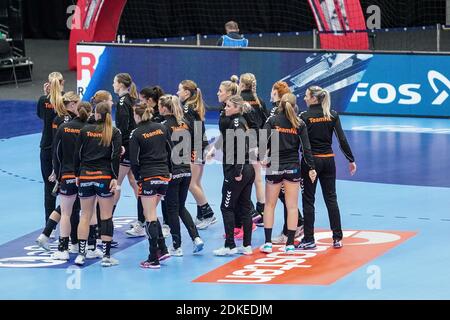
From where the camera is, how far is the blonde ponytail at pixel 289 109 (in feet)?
41.8

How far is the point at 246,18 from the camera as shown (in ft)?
126

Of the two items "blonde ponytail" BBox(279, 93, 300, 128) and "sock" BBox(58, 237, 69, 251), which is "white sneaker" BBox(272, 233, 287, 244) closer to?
"blonde ponytail" BBox(279, 93, 300, 128)

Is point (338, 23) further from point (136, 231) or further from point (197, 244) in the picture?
point (197, 244)

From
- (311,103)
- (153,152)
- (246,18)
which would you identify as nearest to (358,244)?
(311,103)

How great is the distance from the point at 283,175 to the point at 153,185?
169 cm

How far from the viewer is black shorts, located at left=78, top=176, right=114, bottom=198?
1219 centimetres

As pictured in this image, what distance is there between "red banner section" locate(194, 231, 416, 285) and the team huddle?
8.6 inches

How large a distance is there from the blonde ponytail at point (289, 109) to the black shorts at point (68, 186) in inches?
107

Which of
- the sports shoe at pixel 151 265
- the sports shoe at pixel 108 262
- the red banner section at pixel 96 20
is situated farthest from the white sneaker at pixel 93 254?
the red banner section at pixel 96 20

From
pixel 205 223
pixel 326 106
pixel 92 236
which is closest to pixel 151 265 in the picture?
pixel 92 236

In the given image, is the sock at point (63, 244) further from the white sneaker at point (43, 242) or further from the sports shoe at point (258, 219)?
the sports shoe at point (258, 219)

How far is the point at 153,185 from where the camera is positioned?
1230 cm

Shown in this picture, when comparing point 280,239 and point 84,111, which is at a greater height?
point 84,111

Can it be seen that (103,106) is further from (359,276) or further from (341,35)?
(341,35)
